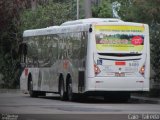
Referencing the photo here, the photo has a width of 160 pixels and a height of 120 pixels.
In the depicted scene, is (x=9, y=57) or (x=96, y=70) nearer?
(x=96, y=70)

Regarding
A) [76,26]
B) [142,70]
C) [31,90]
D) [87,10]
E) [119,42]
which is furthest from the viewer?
[87,10]

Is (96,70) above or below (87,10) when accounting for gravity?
below

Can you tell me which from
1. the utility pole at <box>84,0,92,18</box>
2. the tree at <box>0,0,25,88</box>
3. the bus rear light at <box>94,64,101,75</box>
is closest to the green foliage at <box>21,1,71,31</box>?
the tree at <box>0,0,25,88</box>

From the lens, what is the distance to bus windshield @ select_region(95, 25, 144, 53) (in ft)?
85.5

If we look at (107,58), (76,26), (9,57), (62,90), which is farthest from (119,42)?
(9,57)

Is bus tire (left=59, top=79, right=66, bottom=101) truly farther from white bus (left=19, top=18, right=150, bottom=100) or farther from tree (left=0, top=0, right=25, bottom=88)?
tree (left=0, top=0, right=25, bottom=88)

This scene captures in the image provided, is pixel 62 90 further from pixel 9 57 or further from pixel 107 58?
pixel 9 57

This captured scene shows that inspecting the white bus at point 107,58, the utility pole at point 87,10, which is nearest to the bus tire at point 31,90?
the white bus at point 107,58

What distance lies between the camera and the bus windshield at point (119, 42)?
85.5 ft

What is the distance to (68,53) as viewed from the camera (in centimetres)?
2836

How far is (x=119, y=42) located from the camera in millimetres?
26297

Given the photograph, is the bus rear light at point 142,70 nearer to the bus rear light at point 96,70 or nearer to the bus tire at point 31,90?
the bus rear light at point 96,70

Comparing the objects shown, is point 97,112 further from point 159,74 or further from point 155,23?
point 155,23

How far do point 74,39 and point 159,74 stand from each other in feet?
15.4
